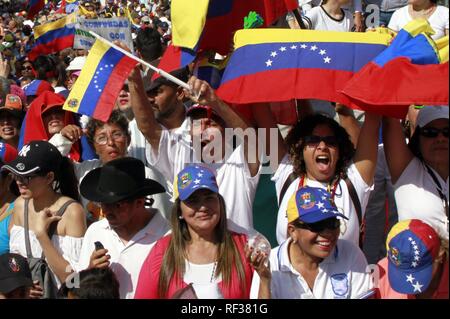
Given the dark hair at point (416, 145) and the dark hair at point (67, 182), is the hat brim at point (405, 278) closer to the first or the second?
the dark hair at point (416, 145)

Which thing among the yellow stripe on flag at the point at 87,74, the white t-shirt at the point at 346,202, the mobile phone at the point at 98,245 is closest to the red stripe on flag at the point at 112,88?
the yellow stripe on flag at the point at 87,74

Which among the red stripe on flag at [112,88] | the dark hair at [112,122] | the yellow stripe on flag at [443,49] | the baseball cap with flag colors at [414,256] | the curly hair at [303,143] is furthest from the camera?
the dark hair at [112,122]

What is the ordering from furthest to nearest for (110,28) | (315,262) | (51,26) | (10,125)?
1. (51,26)
2. (10,125)
3. (110,28)
4. (315,262)

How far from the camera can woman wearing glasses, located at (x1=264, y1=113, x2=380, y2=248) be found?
454 cm

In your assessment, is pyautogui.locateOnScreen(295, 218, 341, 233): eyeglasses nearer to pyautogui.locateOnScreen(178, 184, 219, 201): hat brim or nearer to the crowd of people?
the crowd of people

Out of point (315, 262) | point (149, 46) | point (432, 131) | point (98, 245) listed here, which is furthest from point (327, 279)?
point (149, 46)

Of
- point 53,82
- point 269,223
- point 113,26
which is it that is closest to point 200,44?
point 113,26

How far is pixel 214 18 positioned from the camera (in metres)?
5.78

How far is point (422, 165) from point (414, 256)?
0.86 metres

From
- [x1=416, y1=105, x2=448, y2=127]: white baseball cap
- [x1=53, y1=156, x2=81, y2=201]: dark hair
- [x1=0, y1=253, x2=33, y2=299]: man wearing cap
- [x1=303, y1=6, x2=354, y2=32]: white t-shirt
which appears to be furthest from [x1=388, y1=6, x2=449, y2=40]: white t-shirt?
[x1=0, y1=253, x2=33, y2=299]: man wearing cap

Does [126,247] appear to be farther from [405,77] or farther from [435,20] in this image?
[435,20]

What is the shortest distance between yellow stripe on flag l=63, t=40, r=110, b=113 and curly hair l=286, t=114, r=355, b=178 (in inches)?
50.4

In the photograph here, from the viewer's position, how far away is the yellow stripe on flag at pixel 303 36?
4898 millimetres

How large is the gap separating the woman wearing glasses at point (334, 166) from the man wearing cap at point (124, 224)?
724 millimetres
